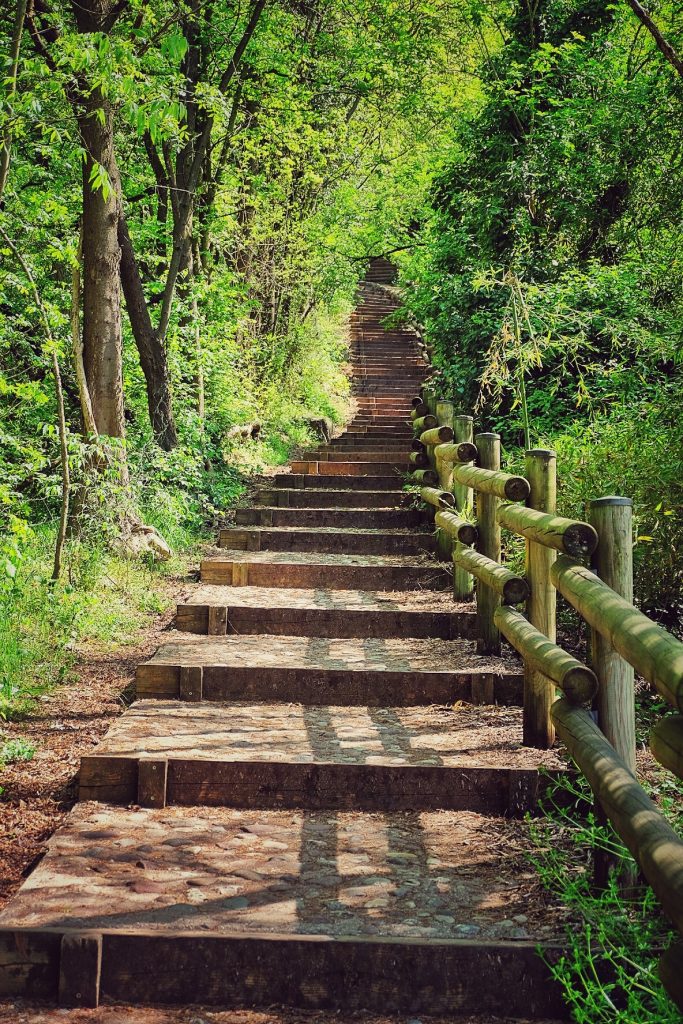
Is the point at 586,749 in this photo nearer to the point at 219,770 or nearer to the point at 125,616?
the point at 219,770

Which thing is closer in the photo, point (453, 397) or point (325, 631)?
point (325, 631)

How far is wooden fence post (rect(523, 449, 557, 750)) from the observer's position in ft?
14.4

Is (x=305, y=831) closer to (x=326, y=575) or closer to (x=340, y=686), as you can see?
(x=340, y=686)

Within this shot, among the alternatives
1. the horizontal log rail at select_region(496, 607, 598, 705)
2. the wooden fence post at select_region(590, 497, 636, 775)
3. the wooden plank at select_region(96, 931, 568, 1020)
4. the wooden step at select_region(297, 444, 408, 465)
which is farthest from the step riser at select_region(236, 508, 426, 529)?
the wooden plank at select_region(96, 931, 568, 1020)

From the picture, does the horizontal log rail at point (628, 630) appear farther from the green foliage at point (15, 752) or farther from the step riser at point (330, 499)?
the step riser at point (330, 499)

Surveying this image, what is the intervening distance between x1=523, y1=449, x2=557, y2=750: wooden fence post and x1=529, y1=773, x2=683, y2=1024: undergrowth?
733mm

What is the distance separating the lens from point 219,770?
407cm

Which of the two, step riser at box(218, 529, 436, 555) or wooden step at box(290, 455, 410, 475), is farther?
wooden step at box(290, 455, 410, 475)

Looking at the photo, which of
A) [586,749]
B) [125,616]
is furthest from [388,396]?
[586,749]

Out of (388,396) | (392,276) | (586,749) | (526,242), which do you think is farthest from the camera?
(392,276)

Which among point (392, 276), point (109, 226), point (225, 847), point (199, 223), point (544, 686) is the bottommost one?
point (225, 847)

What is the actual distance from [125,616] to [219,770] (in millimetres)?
3179

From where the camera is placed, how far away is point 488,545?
5949 mm

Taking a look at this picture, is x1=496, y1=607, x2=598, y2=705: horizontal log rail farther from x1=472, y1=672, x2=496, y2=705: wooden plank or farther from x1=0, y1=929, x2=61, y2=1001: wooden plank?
x1=0, y1=929, x2=61, y2=1001: wooden plank
